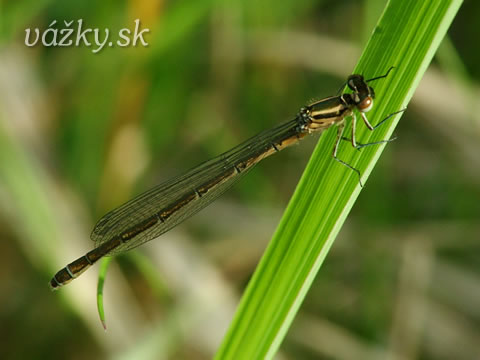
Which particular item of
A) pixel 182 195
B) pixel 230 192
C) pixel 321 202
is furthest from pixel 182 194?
pixel 230 192

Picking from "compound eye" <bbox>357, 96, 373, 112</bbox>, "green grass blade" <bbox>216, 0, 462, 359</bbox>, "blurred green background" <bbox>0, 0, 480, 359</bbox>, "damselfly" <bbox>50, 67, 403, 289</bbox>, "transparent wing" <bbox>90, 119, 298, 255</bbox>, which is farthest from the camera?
"blurred green background" <bbox>0, 0, 480, 359</bbox>

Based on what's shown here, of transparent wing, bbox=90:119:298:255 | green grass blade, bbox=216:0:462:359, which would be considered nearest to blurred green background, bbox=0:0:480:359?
transparent wing, bbox=90:119:298:255

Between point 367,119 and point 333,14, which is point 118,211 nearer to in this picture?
point 367,119

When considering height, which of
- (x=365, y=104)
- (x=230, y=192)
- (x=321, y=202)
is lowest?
(x=321, y=202)

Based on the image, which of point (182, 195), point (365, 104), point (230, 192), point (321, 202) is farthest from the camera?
point (230, 192)

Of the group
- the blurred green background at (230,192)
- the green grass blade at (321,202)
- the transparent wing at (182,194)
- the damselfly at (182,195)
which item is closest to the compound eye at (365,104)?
the green grass blade at (321,202)

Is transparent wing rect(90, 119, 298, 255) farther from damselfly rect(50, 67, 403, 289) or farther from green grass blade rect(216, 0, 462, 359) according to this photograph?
green grass blade rect(216, 0, 462, 359)

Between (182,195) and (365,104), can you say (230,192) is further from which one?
(365,104)

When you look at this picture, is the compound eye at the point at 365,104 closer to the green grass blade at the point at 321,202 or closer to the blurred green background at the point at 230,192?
the green grass blade at the point at 321,202
